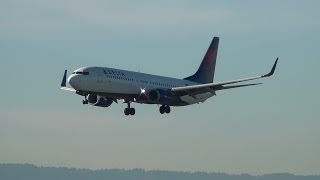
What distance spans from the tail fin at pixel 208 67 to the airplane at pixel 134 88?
7404 millimetres

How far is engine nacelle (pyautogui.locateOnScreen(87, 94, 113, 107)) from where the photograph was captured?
133 m

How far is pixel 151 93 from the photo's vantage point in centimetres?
13050

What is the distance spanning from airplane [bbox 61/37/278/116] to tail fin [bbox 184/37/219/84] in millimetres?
7404

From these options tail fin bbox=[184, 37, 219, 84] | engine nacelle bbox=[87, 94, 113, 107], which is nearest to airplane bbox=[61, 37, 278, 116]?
engine nacelle bbox=[87, 94, 113, 107]

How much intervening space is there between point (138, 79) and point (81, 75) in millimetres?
9755

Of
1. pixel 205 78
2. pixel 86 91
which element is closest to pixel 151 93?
pixel 86 91

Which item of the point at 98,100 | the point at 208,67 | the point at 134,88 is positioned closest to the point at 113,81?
the point at 134,88

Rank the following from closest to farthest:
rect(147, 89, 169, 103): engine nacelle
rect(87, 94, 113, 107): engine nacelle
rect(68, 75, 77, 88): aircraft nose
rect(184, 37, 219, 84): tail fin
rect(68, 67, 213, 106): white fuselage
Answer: rect(68, 75, 77, 88): aircraft nose, rect(68, 67, 213, 106): white fuselage, rect(147, 89, 169, 103): engine nacelle, rect(87, 94, 113, 107): engine nacelle, rect(184, 37, 219, 84): tail fin

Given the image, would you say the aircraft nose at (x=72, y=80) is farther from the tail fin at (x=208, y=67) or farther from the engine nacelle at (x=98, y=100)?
the tail fin at (x=208, y=67)

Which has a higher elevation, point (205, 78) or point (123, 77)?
point (205, 78)

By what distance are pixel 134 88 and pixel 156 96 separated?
376 cm

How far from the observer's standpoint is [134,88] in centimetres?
12862

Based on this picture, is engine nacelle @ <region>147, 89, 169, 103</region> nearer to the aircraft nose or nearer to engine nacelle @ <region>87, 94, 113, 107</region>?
engine nacelle @ <region>87, 94, 113, 107</region>

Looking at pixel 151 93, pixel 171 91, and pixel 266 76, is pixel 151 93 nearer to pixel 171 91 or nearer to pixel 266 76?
pixel 171 91
